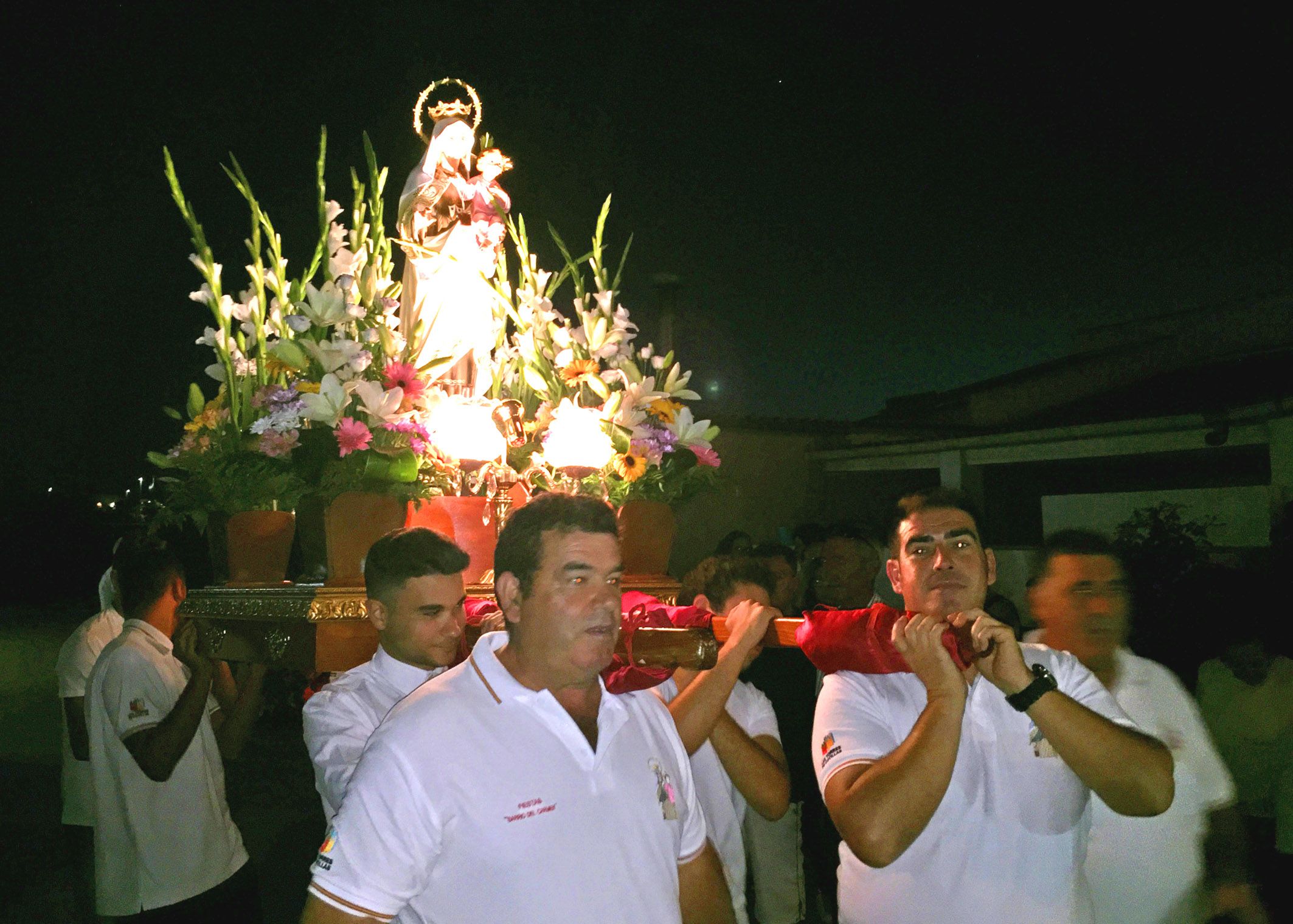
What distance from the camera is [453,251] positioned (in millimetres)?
4035

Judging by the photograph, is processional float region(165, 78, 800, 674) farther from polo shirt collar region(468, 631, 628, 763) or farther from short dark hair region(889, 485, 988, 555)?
polo shirt collar region(468, 631, 628, 763)

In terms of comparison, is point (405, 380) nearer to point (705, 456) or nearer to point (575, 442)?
point (575, 442)

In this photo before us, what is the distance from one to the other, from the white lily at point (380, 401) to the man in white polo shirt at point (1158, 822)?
2.37 metres

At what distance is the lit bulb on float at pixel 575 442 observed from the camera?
3.22m

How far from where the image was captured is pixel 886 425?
14.9m

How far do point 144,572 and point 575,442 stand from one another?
2.28 meters

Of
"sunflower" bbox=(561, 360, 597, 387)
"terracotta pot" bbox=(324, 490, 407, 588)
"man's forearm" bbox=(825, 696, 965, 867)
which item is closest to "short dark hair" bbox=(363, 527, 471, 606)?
"terracotta pot" bbox=(324, 490, 407, 588)

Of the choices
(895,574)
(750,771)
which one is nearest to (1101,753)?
(895,574)

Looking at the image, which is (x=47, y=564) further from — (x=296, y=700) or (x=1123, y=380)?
(x=1123, y=380)

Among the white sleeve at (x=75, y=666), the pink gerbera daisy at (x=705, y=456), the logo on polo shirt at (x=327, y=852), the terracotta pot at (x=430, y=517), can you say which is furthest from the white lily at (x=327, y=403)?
the white sleeve at (x=75, y=666)

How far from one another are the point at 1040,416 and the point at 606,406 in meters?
10.5

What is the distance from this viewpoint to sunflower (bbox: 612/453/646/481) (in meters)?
3.36

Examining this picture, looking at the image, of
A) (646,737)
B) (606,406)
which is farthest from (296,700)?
(646,737)

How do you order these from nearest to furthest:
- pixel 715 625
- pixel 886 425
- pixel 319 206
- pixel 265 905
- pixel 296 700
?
1. pixel 715 625
2. pixel 319 206
3. pixel 265 905
4. pixel 296 700
5. pixel 886 425
